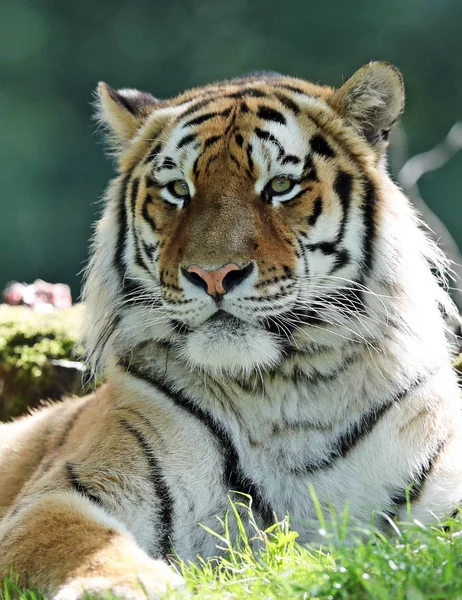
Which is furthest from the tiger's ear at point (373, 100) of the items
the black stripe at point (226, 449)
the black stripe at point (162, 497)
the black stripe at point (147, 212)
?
the black stripe at point (162, 497)

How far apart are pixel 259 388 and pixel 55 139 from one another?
24.0ft

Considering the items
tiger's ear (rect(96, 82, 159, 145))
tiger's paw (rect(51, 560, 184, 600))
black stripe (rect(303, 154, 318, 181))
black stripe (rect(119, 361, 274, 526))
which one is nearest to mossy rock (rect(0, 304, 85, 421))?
tiger's ear (rect(96, 82, 159, 145))

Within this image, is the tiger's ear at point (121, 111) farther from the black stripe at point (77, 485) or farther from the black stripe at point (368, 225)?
the black stripe at point (77, 485)

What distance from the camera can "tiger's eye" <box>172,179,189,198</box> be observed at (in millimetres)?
2395

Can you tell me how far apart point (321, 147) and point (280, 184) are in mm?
178

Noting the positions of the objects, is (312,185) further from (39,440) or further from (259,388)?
(39,440)

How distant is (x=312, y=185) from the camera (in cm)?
232

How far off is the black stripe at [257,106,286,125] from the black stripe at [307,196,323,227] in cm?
25

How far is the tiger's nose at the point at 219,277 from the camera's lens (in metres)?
2.10

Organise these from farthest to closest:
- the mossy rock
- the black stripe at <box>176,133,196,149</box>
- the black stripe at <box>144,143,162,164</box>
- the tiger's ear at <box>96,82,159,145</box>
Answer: the mossy rock < the tiger's ear at <box>96,82,159,145</box> < the black stripe at <box>144,143,162,164</box> < the black stripe at <box>176,133,196,149</box>

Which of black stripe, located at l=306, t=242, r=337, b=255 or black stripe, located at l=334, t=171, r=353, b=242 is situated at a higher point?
black stripe, located at l=334, t=171, r=353, b=242

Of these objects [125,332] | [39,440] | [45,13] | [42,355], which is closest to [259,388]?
[125,332]

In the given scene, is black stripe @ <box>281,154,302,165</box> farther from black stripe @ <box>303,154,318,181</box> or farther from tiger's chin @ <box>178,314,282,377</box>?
tiger's chin @ <box>178,314,282,377</box>

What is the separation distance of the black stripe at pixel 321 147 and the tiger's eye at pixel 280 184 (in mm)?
137
